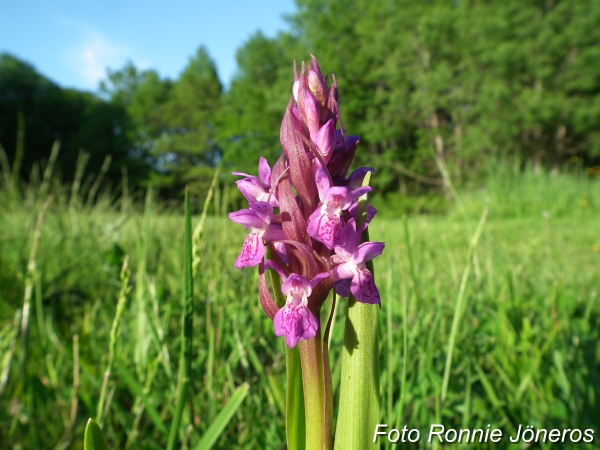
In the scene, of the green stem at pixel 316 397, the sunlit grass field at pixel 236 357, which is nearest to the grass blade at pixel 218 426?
the sunlit grass field at pixel 236 357

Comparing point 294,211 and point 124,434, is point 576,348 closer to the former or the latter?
point 294,211

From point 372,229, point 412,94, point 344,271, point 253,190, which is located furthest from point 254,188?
point 412,94

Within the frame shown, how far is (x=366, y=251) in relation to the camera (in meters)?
0.56

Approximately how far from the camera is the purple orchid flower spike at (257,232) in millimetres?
589

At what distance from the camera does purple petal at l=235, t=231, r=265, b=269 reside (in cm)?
59

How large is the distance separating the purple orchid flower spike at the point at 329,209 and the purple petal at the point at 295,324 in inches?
3.6

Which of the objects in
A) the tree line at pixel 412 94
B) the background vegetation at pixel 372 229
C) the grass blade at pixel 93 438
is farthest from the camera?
the tree line at pixel 412 94

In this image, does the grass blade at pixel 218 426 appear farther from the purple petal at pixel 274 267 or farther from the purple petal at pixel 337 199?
the purple petal at pixel 337 199

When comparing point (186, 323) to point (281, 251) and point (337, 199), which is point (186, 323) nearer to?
point (281, 251)

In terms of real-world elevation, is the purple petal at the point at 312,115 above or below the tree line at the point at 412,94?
below

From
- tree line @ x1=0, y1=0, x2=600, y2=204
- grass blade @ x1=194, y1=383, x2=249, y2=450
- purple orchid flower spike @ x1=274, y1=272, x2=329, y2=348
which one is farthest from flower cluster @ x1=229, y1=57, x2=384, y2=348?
tree line @ x1=0, y1=0, x2=600, y2=204

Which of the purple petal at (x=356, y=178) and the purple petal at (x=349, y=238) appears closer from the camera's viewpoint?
the purple petal at (x=349, y=238)

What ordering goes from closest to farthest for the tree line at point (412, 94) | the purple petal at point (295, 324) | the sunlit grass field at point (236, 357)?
the purple petal at point (295, 324)
the sunlit grass field at point (236, 357)
the tree line at point (412, 94)

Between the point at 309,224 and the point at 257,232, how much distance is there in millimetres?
100
